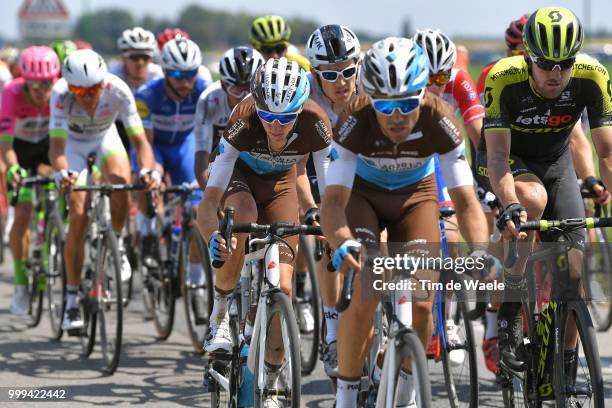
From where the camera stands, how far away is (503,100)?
6.38m

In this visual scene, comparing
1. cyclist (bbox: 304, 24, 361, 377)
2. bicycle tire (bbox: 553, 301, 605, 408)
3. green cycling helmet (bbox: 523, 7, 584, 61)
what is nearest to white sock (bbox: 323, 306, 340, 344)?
cyclist (bbox: 304, 24, 361, 377)

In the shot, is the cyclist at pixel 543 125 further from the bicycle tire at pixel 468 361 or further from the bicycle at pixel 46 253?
the bicycle at pixel 46 253

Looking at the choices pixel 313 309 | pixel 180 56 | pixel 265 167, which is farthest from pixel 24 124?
pixel 265 167

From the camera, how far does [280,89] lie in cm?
621

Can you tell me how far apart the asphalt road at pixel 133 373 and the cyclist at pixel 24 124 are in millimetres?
556

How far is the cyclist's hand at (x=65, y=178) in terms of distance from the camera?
8.74 meters

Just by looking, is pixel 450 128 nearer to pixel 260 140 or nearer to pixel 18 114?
pixel 260 140

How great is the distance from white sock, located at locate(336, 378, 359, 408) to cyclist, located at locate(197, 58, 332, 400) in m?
0.42

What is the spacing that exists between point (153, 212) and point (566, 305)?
150 inches

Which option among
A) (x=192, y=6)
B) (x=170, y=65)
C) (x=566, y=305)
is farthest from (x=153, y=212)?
(x=192, y=6)

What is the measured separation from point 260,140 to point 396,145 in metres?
1.28

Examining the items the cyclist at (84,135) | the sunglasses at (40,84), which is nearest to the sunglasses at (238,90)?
the cyclist at (84,135)

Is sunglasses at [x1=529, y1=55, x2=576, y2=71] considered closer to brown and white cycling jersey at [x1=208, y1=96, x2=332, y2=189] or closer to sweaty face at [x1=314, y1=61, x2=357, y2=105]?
brown and white cycling jersey at [x1=208, y1=96, x2=332, y2=189]

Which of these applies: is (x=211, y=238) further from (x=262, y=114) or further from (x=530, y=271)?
(x=530, y=271)
